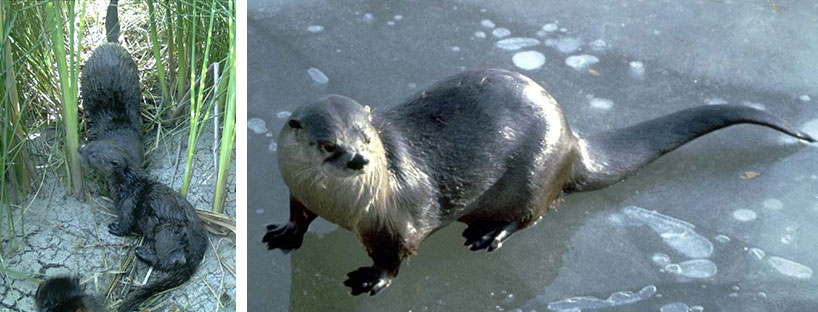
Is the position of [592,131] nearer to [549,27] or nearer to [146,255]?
[549,27]

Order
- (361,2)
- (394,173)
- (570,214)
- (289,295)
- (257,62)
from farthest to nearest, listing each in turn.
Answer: (361,2)
(257,62)
(570,214)
(289,295)
(394,173)

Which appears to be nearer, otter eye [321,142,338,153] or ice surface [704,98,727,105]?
otter eye [321,142,338,153]

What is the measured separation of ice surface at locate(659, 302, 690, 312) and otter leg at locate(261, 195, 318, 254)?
0.85 meters

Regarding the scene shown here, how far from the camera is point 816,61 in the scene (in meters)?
2.95

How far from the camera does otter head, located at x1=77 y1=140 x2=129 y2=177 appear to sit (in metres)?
2.19

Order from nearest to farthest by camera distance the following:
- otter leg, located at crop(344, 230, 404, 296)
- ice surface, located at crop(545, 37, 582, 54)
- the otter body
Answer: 1. otter leg, located at crop(344, 230, 404, 296)
2. the otter body
3. ice surface, located at crop(545, 37, 582, 54)

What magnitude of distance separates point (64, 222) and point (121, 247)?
15 cm

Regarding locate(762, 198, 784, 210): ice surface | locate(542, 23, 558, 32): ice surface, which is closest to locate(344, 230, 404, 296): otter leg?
locate(762, 198, 784, 210): ice surface

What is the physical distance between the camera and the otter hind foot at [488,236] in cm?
224

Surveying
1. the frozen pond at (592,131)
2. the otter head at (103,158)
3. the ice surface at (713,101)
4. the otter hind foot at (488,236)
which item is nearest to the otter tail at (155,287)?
the frozen pond at (592,131)

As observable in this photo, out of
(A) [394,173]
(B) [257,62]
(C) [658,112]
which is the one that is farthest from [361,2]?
(A) [394,173]

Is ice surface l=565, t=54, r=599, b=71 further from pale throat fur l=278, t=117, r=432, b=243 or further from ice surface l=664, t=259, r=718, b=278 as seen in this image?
pale throat fur l=278, t=117, r=432, b=243

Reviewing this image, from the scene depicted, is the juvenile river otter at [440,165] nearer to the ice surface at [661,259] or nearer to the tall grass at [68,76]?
the ice surface at [661,259]

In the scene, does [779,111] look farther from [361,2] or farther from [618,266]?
[361,2]
